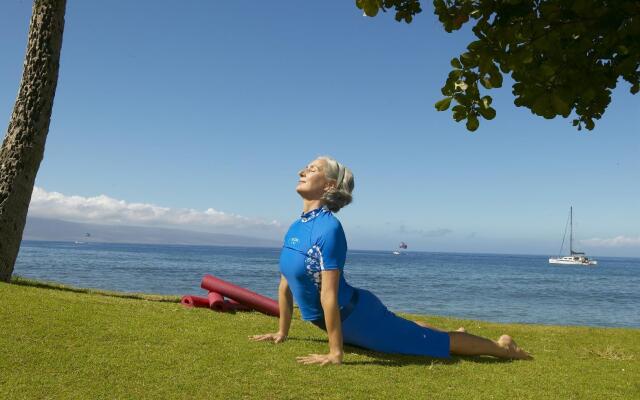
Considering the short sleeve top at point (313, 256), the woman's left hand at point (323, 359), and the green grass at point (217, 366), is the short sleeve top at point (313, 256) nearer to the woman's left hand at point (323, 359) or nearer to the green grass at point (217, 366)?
the woman's left hand at point (323, 359)

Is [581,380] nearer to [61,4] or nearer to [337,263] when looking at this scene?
[337,263]

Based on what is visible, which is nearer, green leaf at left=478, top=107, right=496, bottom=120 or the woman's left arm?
green leaf at left=478, top=107, right=496, bottom=120

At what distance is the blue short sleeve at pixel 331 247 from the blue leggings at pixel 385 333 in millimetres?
615

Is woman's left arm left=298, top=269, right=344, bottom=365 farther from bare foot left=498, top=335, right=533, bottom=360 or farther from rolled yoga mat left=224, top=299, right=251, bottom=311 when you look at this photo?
rolled yoga mat left=224, top=299, right=251, bottom=311

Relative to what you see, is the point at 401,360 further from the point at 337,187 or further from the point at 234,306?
the point at 234,306

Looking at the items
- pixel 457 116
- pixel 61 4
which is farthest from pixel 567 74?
pixel 61 4

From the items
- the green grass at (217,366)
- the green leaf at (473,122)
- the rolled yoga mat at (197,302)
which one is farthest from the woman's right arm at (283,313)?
the green leaf at (473,122)

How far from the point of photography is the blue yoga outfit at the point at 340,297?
566 centimetres

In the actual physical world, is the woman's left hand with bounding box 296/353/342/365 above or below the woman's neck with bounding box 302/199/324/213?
below

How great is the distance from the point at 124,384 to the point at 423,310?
3424cm

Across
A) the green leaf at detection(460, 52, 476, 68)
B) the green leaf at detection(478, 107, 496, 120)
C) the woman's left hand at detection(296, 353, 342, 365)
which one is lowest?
the woman's left hand at detection(296, 353, 342, 365)

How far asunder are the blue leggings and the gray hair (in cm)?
98

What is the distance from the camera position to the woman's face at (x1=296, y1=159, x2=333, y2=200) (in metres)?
5.91

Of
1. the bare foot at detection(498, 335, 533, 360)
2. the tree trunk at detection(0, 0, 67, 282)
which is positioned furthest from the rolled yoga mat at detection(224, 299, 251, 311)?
the tree trunk at detection(0, 0, 67, 282)
